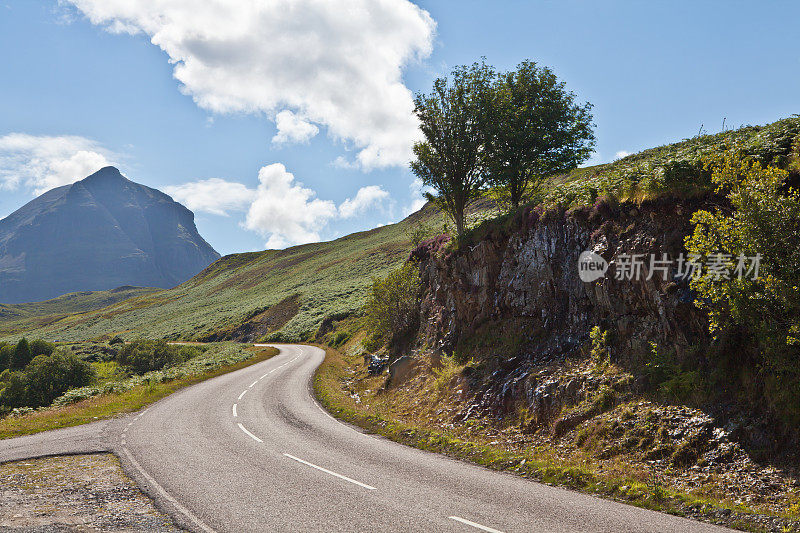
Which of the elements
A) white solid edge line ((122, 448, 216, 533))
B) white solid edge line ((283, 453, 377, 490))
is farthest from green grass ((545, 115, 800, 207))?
white solid edge line ((122, 448, 216, 533))

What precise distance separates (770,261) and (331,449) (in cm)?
1340

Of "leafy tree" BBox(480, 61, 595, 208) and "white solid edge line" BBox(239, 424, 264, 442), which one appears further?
"leafy tree" BBox(480, 61, 595, 208)

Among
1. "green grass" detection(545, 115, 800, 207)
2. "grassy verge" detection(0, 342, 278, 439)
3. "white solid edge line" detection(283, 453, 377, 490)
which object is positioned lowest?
"grassy verge" detection(0, 342, 278, 439)

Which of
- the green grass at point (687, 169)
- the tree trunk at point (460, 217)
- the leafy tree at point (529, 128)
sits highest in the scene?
the leafy tree at point (529, 128)

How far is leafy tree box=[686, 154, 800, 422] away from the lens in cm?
894

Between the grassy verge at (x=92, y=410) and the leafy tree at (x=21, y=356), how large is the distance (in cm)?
2532

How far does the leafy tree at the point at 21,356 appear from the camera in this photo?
4203cm

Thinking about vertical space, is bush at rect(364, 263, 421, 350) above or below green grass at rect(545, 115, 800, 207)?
below

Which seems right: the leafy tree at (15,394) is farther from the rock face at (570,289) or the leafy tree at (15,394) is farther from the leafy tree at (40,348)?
the rock face at (570,289)

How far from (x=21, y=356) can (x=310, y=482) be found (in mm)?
49956

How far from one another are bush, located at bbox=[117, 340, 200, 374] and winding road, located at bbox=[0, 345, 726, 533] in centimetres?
3088

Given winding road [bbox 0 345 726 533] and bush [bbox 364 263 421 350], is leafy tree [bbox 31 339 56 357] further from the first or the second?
bush [bbox 364 263 421 350]

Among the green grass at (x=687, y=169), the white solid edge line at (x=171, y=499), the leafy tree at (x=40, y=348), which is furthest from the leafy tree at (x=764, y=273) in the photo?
the leafy tree at (x=40, y=348)

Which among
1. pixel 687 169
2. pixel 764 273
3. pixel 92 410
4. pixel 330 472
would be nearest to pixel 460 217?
pixel 687 169
